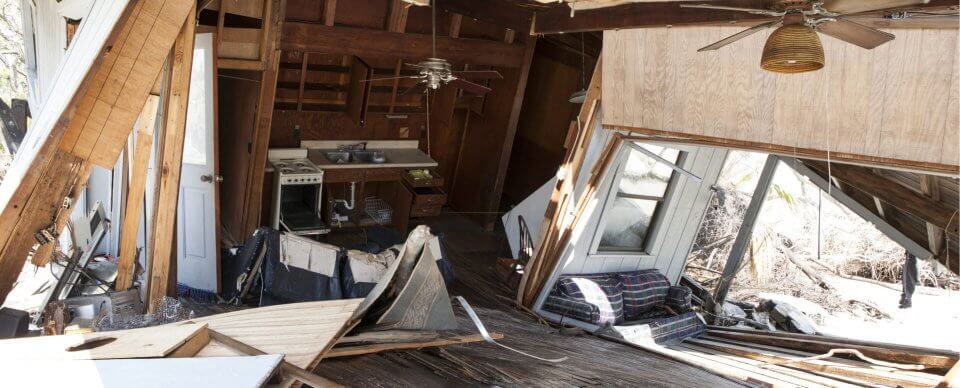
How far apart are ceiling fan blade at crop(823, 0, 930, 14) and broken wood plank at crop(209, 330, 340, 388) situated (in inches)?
103

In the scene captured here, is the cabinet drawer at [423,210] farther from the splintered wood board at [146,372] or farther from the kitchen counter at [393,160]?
the splintered wood board at [146,372]

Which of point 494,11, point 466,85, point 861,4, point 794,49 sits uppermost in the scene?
point 494,11

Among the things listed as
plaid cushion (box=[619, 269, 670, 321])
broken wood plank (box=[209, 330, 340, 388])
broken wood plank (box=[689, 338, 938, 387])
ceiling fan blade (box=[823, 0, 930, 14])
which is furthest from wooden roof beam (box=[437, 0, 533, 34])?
broken wood plank (box=[209, 330, 340, 388])

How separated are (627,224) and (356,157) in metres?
3.74

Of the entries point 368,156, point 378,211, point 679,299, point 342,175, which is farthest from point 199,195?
point 679,299

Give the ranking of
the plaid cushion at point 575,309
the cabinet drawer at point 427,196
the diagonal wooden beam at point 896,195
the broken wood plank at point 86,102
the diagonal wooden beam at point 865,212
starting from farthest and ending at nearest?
the cabinet drawer at point 427,196 < the plaid cushion at point 575,309 < the diagonal wooden beam at point 865,212 < the diagonal wooden beam at point 896,195 < the broken wood plank at point 86,102

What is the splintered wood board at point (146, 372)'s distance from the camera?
1.75 meters

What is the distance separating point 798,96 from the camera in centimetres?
462

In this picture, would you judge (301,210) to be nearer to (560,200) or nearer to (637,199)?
(560,200)

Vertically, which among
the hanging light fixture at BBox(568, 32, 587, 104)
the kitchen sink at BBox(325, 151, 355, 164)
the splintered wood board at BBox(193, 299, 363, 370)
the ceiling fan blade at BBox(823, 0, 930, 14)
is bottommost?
the kitchen sink at BBox(325, 151, 355, 164)

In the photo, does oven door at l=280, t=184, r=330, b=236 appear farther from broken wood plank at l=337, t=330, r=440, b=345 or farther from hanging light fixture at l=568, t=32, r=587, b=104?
broken wood plank at l=337, t=330, r=440, b=345

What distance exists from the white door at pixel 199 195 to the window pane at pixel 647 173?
380 cm

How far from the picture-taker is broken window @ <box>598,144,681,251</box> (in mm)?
6957

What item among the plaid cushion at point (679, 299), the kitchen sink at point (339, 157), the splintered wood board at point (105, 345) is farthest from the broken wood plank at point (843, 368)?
the kitchen sink at point (339, 157)
